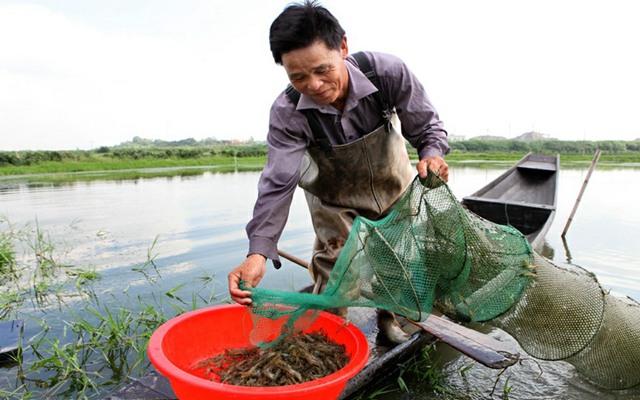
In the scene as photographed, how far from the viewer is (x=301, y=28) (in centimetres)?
200

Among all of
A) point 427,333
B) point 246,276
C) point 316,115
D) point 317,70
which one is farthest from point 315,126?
point 427,333

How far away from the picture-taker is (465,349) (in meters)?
2.62

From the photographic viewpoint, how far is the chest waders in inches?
103

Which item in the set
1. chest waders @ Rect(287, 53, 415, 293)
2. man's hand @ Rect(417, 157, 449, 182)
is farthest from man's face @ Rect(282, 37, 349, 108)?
man's hand @ Rect(417, 157, 449, 182)

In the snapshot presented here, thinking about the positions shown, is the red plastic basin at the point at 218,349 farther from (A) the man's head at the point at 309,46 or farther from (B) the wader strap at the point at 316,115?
(A) the man's head at the point at 309,46

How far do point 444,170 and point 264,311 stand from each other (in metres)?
1.21

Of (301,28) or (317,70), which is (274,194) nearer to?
(317,70)

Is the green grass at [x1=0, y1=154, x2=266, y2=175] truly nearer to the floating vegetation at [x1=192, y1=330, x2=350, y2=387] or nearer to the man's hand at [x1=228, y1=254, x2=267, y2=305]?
the floating vegetation at [x1=192, y1=330, x2=350, y2=387]

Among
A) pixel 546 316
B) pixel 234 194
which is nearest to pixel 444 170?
pixel 546 316

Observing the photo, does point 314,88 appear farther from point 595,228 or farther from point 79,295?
point 595,228

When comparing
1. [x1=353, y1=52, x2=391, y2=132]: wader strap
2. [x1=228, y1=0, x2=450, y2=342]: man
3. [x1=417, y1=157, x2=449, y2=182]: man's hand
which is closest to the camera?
[x1=228, y1=0, x2=450, y2=342]: man

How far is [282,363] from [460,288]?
1.06m

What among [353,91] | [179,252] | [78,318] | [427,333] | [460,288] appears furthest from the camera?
[179,252]

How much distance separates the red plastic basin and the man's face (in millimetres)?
1255
